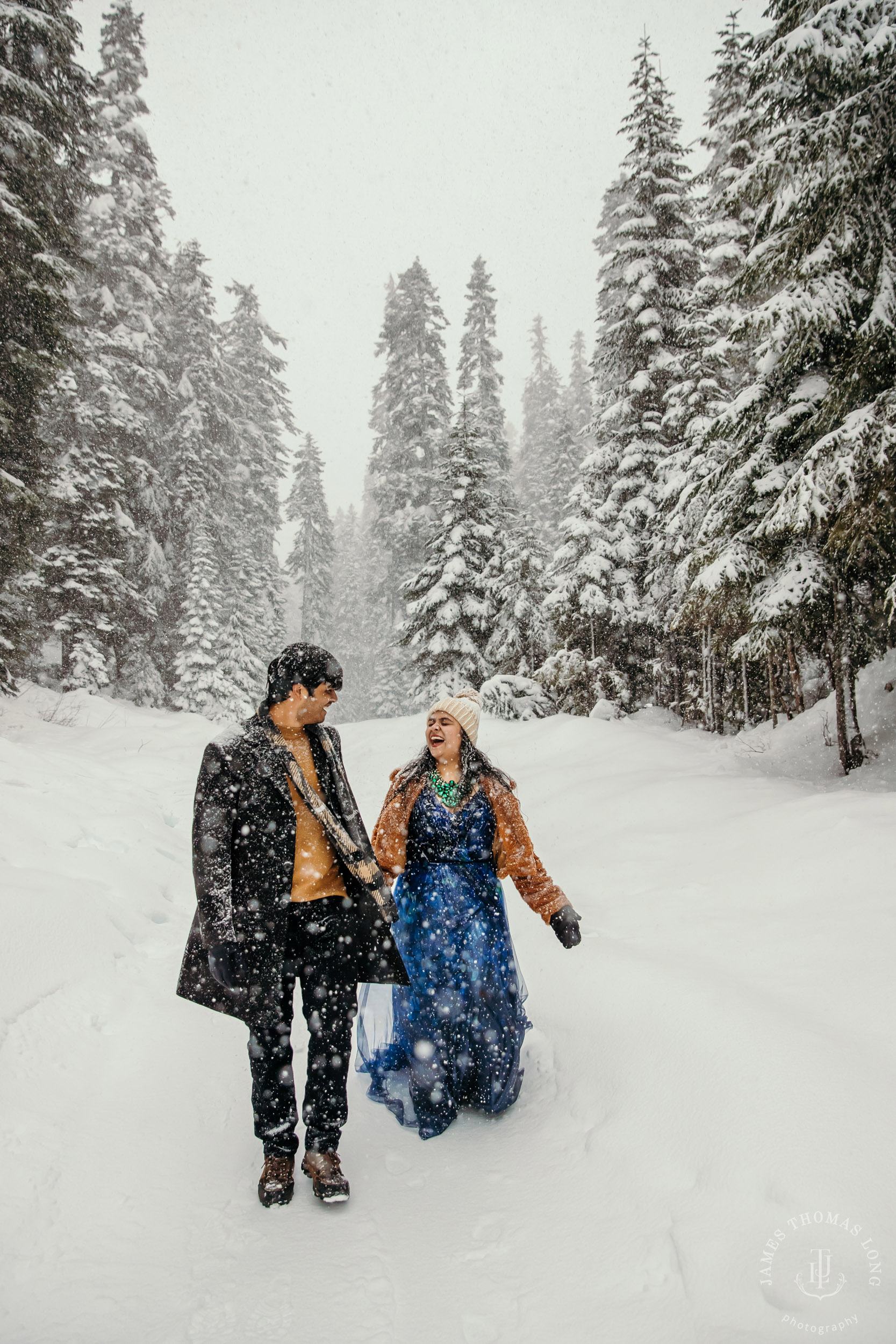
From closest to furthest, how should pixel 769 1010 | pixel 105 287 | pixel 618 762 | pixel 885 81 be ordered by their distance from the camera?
pixel 769 1010 < pixel 885 81 < pixel 618 762 < pixel 105 287

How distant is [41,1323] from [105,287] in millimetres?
22652

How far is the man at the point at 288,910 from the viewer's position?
2.73 meters

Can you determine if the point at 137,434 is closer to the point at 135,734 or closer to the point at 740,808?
the point at 135,734

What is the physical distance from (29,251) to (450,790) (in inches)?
400

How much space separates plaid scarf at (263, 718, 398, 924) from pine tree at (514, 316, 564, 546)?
2710 centimetres

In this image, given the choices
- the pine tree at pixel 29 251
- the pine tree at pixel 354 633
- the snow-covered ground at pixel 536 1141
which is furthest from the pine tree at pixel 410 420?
the snow-covered ground at pixel 536 1141

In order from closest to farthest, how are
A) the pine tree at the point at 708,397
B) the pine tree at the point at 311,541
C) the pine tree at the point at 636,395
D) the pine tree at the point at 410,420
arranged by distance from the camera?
1. the pine tree at the point at 708,397
2. the pine tree at the point at 636,395
3. the pine tree at the point at 410,420
4. the pine tree at the point at 311,541

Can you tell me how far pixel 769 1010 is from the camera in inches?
131

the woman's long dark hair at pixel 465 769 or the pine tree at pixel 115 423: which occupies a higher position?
the pine tree at pixel 115 423

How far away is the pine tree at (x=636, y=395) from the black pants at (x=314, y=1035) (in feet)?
38.8

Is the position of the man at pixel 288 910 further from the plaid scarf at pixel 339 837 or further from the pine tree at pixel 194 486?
the pine tree at pixel 194 486

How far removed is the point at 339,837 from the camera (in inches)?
116

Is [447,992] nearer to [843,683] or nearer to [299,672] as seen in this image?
[299,672]

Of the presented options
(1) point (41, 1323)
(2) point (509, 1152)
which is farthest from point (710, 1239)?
(1) point (41, 1323)
